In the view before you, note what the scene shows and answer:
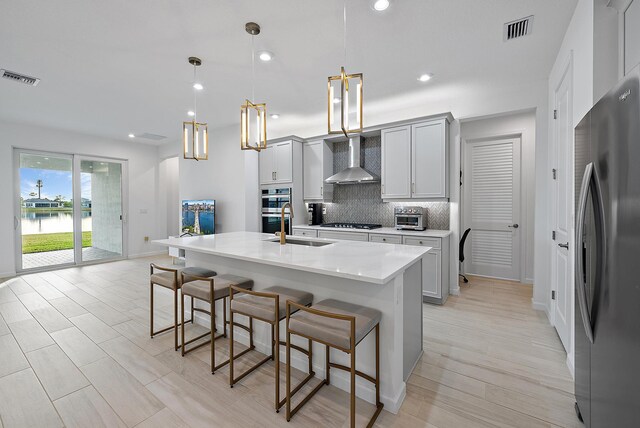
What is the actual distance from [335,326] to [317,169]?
3710 mm

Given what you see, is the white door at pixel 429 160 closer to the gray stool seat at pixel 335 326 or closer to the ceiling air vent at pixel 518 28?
the ceiling air vent at pixel 518 28

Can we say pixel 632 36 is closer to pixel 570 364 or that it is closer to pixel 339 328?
pixel 570 364

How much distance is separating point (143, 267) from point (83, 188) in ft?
7.49

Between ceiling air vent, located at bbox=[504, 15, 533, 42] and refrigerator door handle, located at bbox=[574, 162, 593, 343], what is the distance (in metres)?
1.71

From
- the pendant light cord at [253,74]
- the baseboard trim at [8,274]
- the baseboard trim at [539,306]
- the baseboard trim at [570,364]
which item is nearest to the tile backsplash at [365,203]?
the baseboard trim at [539,306]

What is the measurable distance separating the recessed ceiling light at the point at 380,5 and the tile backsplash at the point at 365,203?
255 cm

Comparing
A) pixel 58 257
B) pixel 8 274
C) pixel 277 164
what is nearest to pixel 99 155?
pixel 58 257

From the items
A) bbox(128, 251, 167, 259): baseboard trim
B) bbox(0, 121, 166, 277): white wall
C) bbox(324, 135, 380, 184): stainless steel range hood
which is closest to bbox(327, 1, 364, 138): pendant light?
bbox(324, 135, 380, 184): stainless steel range hood

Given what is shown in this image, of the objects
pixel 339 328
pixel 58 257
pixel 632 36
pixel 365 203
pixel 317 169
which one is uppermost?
pixel 632 36

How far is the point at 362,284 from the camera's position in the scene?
1916 mm

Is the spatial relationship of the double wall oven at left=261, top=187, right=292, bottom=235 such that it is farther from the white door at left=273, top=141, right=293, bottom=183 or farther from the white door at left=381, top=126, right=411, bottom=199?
the white door at left=381, top=126, right=411, bottom=199

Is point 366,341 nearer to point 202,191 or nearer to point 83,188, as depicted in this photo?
point 202,191

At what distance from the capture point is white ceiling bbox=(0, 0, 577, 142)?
88.7 inches

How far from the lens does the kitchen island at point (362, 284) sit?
70.2 inches
